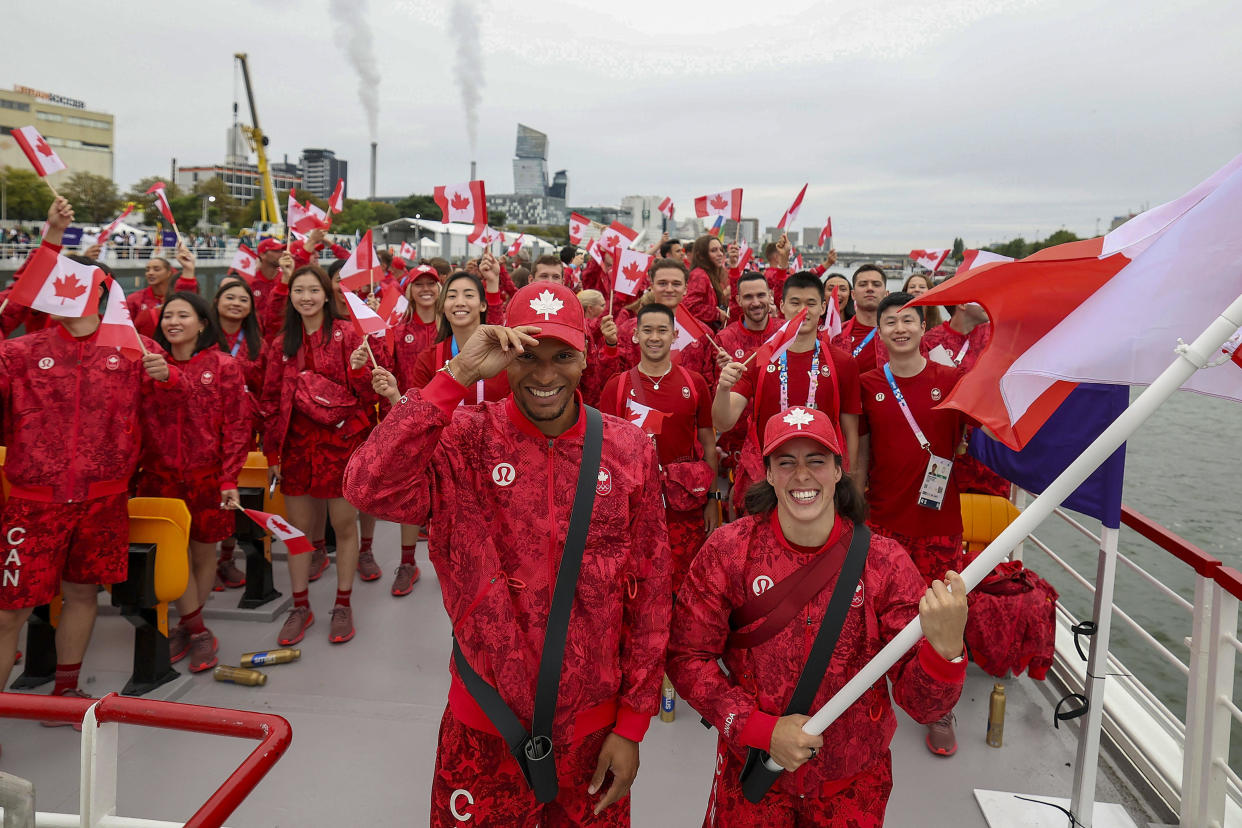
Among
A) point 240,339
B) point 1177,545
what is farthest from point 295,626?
point 1177,545

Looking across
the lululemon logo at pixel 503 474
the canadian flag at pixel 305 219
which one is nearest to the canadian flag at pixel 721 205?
the canadian flag at pixel 305 219

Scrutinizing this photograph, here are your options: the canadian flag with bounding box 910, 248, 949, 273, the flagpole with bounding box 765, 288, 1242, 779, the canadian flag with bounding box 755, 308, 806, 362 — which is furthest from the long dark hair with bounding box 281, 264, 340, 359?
the canadian flag with bounding box 910, 248, 949, 273

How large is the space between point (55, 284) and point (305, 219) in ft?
15.0

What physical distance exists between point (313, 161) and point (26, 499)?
131 meters

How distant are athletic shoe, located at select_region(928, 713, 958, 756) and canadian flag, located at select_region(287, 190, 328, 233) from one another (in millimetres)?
6814

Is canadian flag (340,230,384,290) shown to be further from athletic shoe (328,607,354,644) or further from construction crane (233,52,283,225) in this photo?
construction crane (233,52,283,225)

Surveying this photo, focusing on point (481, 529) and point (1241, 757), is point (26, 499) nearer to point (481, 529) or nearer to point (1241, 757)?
point (481, 529)

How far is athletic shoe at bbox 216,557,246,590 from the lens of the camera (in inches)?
206

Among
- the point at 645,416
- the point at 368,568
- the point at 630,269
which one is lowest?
the point at 368,568

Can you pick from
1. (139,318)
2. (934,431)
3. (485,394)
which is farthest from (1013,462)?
(139,318)

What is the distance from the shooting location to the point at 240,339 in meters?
5.29

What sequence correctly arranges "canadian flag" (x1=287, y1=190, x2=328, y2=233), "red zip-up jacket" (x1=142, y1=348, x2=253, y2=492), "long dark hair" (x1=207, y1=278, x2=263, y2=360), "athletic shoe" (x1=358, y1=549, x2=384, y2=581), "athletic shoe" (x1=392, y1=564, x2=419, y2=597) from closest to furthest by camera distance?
"red zip-up jacket" (x1=142, y1=348, x2=253, y2=492), "long dark hair" (x1=207, y1=278, x2=263, y2=360), "athletic shoe" (x1=392, y1=564, x2=419, y2=597), "athletic shoe" (x1=358, y1=549, x2=384, y2=581), "canadian flag" (x1=287, y1=190, x2=328, y2=233)

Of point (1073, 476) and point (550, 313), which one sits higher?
point (550, 313)

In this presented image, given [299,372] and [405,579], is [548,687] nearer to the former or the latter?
[299,372]
